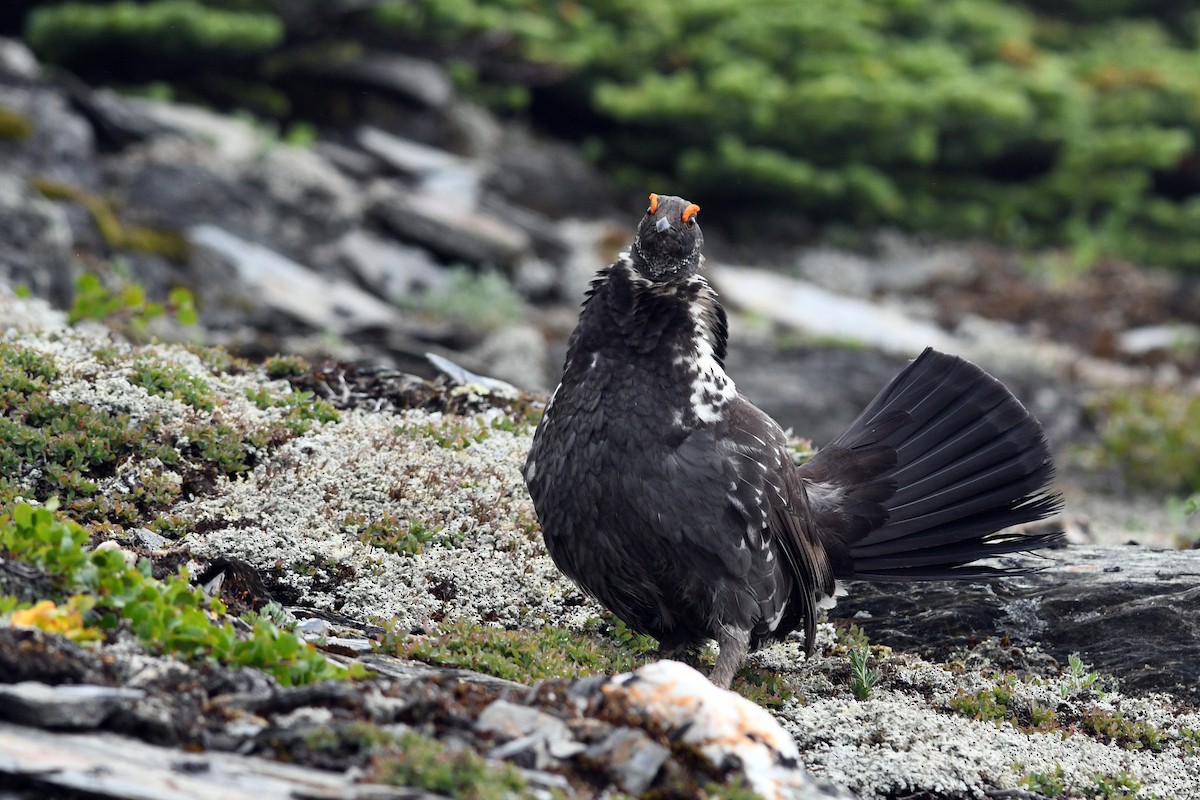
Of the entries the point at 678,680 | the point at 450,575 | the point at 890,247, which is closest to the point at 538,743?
the point at 678,680

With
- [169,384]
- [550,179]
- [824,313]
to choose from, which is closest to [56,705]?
[169,384]

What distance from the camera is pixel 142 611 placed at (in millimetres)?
4527

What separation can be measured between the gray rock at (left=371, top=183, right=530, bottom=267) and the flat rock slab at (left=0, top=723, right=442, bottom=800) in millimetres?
11935

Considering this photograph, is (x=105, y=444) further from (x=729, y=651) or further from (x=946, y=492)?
(x=946, y=492)

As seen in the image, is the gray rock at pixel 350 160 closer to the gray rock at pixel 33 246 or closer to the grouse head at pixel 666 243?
the gray rock at pixel 33 246

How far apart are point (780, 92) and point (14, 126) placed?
9.75 meters

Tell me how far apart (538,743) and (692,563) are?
1.73m

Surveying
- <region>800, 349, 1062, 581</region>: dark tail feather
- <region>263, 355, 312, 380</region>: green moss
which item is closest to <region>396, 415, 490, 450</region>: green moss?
<region>263, 355, 312, 380</region>: green moss

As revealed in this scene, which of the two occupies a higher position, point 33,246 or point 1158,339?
point 1158,339

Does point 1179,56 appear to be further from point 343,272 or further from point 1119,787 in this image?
point 1119,787

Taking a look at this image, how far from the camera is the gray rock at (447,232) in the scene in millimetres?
15602

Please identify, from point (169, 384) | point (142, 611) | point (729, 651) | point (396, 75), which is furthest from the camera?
point (396, 75)

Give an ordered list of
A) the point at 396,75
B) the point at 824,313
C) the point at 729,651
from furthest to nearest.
Result: 1. the point at 396,75
2. the point at 824,313
3. the point at 729,651

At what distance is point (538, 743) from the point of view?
4.22 metres
